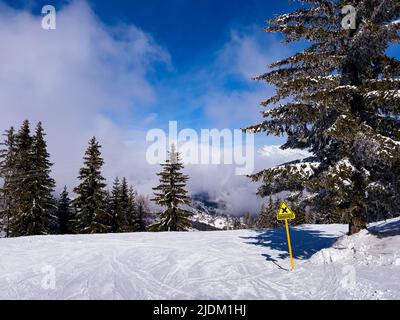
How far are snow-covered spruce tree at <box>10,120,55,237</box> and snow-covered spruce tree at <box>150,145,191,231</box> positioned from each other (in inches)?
431

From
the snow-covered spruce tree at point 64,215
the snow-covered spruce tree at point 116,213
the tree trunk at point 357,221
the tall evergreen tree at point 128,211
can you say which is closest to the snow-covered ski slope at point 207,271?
the tree trunk at point 357,221

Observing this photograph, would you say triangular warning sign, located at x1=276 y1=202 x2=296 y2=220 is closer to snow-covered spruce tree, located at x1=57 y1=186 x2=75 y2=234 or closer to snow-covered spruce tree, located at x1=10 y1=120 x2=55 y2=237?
snow-covered spruce tree, located at x1=10 y1=120 x2=55 y2=237

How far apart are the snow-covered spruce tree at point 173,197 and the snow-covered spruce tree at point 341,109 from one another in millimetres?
23539

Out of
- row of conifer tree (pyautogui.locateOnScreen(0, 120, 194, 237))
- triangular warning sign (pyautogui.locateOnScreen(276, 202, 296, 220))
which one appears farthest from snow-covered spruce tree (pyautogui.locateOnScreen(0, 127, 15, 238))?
triangular warning sign (pyautogui.locateOnScreen(276, 202, 296, 220))

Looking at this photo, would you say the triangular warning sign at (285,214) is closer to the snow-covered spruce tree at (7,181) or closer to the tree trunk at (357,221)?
the tree trunk at (357,221)

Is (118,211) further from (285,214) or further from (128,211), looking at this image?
(285,214)

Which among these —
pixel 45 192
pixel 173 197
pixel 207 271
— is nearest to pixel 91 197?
pixel 45 192

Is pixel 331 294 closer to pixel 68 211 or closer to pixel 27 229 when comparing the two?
pixel 27 229

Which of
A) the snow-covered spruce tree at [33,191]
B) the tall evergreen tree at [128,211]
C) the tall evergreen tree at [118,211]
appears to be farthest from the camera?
the tall evergreen tree at [128,211]

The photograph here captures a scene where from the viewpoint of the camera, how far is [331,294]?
850 centimetres

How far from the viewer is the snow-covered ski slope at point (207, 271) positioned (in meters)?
9.10

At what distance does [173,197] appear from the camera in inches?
1423

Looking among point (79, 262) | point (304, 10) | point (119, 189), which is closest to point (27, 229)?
point (119, 189)

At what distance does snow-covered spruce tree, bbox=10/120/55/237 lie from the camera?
3369 cm
